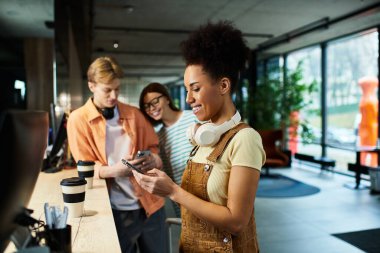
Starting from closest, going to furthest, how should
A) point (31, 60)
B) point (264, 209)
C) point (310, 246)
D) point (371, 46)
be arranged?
1. point (31, 60)
2. point (310, 246)
3. point (264, 209)
4. point (371, 46)

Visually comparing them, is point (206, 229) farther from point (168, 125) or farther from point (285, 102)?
point (285, 102)

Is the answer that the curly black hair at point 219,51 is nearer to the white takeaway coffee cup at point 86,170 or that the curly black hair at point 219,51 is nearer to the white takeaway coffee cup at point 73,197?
the white takeaway coffee cup at point 73,197

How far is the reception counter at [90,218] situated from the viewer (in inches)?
40.6

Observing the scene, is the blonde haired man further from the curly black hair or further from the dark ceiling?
the dark ceiling

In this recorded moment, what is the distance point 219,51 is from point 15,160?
2.44 feet

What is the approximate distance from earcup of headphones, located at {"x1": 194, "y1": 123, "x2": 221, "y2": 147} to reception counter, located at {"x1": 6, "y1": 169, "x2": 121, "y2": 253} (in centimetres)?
41

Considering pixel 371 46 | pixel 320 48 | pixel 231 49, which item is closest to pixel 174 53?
pixel 320 48

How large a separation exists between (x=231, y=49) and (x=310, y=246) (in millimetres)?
3106

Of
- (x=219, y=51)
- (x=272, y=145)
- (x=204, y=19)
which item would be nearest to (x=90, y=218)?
(x=219, y=51)

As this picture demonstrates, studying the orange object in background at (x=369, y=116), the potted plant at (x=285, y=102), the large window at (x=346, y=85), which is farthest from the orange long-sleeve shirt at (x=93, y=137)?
the potted plant at (x=285, y=102)

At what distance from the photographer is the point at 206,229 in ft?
3.86

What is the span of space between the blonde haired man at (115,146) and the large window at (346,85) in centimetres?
637

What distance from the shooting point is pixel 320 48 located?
8398 millimetres

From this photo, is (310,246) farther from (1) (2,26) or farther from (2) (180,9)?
(2) (180,9)
